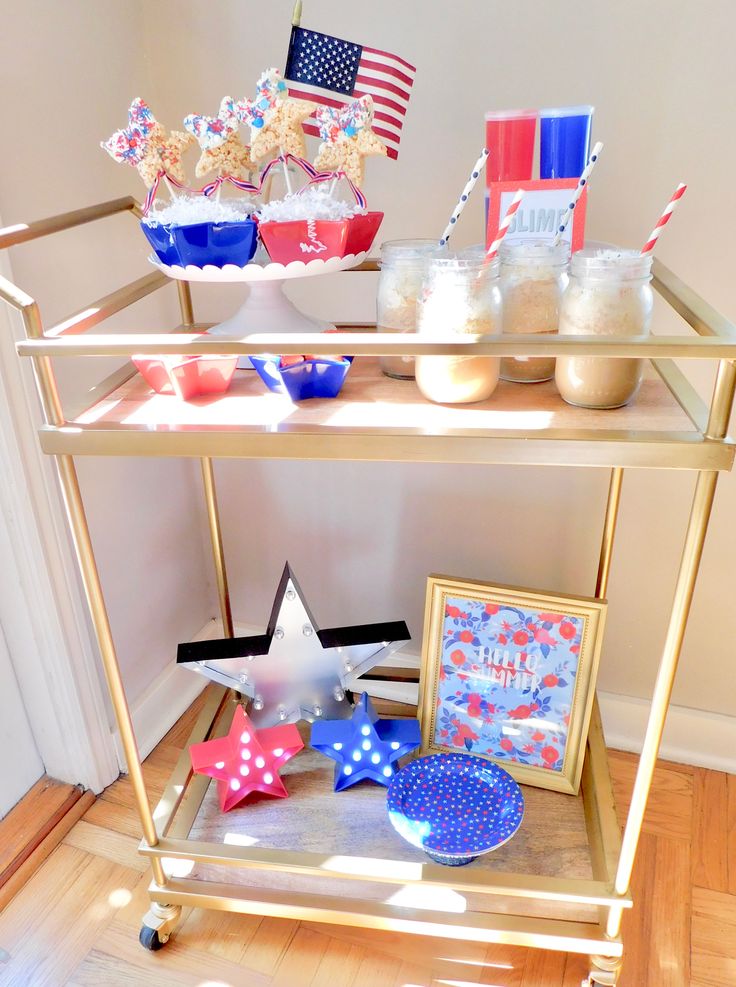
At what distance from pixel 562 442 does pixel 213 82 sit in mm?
905

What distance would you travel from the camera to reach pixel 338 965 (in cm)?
119

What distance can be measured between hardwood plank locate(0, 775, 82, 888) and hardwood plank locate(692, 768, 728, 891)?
1078 millimetres

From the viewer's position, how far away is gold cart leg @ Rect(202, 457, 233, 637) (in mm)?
1403

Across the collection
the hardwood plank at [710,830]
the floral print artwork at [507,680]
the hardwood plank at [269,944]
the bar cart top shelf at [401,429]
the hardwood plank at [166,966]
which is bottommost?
the hardwood plank at [269,944]

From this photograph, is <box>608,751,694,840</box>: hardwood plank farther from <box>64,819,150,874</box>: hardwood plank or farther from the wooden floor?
<box>64,819,150,874</box>: hardwood plank

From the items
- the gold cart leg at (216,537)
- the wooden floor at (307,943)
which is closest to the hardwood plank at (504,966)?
the wooden floor at (307,943)

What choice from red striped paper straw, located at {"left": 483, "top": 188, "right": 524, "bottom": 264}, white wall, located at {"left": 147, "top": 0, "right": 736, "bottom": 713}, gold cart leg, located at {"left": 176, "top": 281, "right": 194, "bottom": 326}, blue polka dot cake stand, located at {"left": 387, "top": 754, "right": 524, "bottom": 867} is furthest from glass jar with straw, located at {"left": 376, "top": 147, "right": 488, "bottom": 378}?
blue polka dot cake stand, located at {"left": 387, "top": 754, "right": 524, "bottom": 867}

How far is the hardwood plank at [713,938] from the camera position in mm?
1162

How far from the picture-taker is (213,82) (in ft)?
4.27

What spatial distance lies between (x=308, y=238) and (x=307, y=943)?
1.02 meters

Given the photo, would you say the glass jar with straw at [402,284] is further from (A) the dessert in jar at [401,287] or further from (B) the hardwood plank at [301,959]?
(B) the hardwood plank at [301,959]

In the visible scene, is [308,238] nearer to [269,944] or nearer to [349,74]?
[349,74]

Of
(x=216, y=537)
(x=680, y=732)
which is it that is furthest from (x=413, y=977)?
(x=216, y=537)

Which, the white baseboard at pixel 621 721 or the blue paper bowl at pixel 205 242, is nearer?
the blue paper bowl at pixel 205 242
